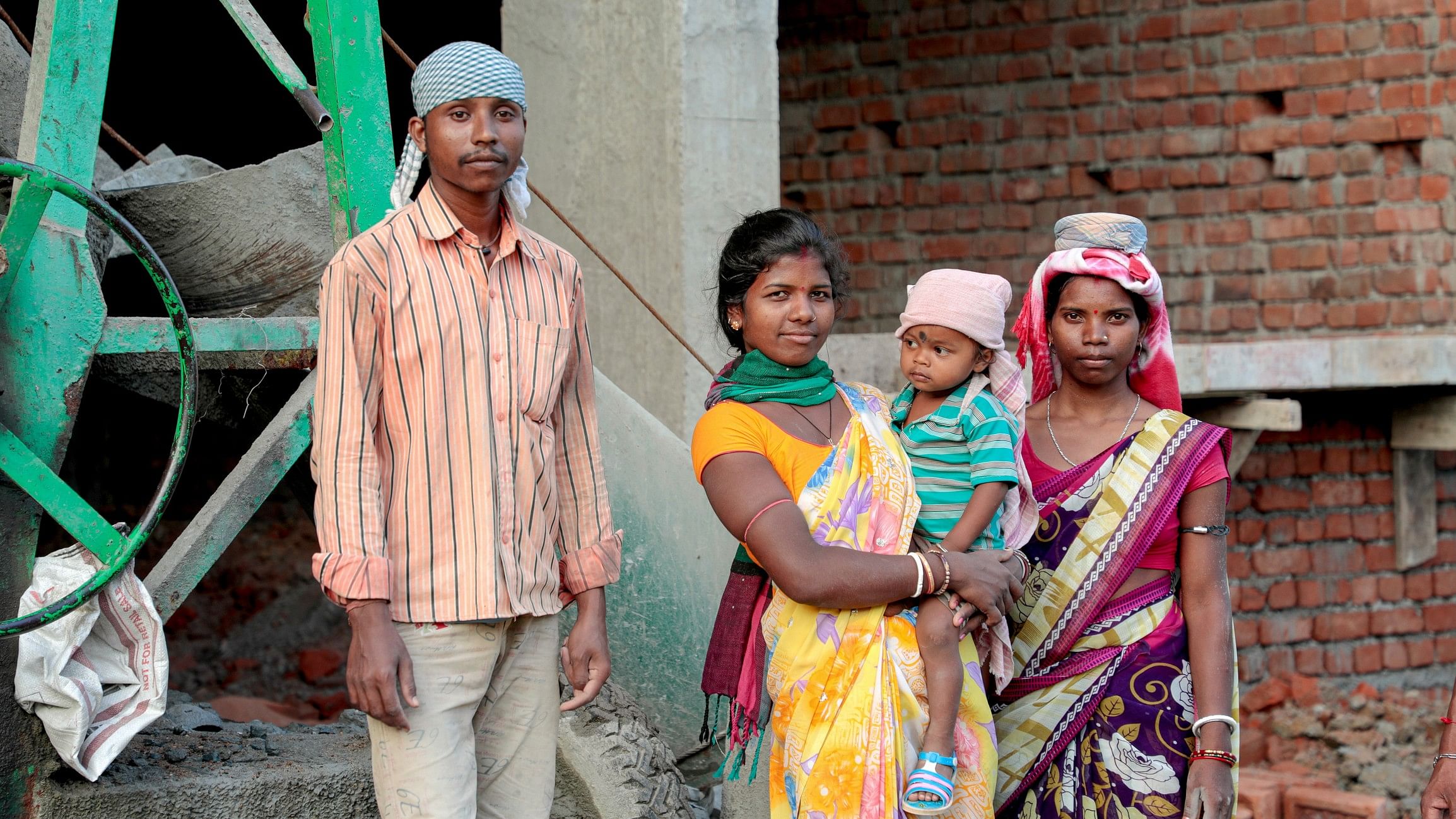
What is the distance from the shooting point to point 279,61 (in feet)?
9.59

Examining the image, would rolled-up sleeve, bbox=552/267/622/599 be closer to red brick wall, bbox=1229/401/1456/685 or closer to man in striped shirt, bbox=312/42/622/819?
man in striped shirt, bbox=312/42/622/819

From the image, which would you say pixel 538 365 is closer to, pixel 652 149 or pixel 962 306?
pixel 962 306

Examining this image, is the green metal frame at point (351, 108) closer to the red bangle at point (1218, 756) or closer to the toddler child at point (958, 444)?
the toddler child at point (958, 444)

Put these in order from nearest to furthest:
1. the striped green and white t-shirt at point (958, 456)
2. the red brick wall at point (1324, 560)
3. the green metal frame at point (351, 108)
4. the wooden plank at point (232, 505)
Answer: the striped green and white t-shirt at point (958, 456), the wooden plank at point (232, 505), the green metal frame at point (351, 108), the red brick wall at point (1324, 560)

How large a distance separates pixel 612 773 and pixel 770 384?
127 cm

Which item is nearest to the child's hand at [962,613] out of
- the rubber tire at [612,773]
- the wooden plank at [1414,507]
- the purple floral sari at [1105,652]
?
the purple floral sari at [1105,652]

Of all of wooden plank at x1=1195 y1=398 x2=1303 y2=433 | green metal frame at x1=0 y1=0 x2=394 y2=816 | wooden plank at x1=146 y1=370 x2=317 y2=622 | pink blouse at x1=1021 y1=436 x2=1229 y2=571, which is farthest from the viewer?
wooden plank at x1=1195 y1=398 x2=1303 y2=433

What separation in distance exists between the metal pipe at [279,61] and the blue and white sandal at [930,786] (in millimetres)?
1792

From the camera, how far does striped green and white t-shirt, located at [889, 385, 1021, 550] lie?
2.27m

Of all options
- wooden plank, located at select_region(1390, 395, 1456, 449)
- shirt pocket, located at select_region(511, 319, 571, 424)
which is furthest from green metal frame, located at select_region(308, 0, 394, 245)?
wooden plank, located at select_region(1390, 395, 1456, 449)

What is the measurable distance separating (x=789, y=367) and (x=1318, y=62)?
186 inches

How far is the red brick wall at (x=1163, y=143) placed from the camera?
5902 mm

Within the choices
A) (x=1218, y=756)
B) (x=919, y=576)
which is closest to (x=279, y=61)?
(x=919, y=576)

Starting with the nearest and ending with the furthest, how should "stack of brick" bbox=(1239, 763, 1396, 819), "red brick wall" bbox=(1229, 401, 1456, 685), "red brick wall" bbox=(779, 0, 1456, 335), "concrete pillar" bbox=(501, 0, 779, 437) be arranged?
"concrete pillar" bbox=(501, 0, 779, 437), "stack of brick" bbox=(1239, 763, 1396, 819), "red brick wall" bbox=(779, 0, 1456, 335), "red brick wall" bbox=(1229, 401, 1456, 685)
